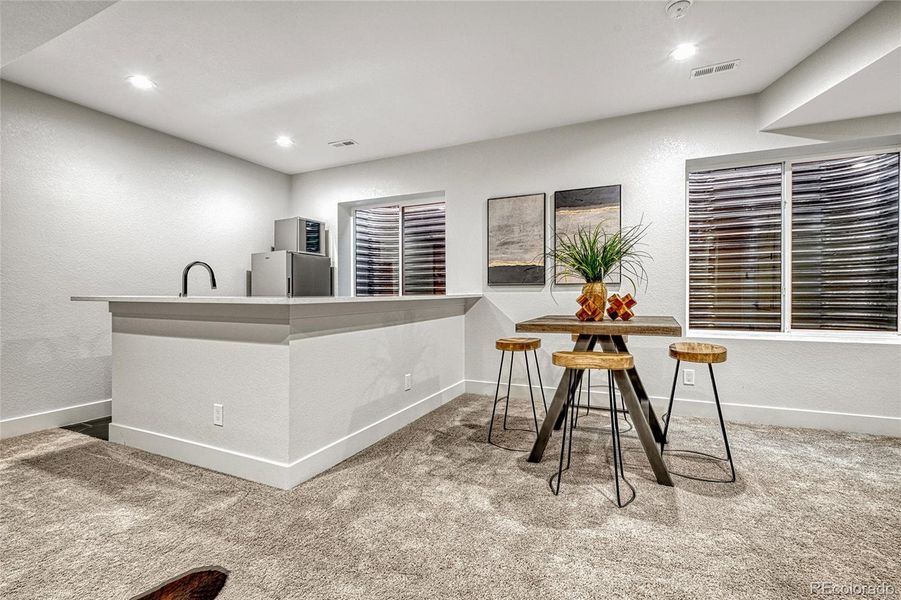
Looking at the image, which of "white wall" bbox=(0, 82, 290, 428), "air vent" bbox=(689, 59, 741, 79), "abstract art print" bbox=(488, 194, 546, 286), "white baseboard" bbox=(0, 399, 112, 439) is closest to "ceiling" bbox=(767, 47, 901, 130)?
"air vent" bbox=(689, 59, 741, 79)

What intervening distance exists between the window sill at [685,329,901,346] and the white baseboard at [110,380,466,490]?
8.55ft

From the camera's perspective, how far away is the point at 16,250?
10.0 feet

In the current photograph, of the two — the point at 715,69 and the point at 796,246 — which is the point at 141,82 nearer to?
the point at 715,69

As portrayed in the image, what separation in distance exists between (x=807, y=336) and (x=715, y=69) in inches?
82.9

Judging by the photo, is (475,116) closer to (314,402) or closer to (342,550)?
(314,402)

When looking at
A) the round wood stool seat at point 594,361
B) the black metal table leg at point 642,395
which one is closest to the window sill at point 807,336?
the black metal table leg at point 642,395

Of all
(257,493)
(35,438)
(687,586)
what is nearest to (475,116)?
(257,493)

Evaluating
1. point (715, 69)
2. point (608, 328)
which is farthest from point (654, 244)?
point (608, 328)

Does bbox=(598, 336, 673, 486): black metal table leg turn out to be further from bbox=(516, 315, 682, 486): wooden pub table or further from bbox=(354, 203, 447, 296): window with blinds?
bbox=(354, 203, 447, 296): window with blinds

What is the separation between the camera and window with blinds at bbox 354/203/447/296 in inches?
188

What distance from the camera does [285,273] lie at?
4.48 m

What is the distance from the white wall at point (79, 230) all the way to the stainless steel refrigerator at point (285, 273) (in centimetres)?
49

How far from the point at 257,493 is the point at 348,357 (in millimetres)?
850

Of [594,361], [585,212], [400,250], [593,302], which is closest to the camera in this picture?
[594,361]
